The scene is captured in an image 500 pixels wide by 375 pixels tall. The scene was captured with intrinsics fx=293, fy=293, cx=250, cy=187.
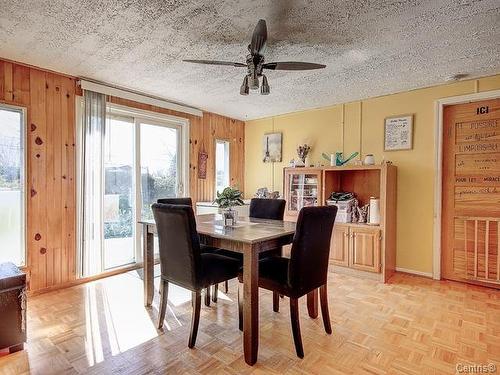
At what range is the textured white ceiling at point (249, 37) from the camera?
191cm

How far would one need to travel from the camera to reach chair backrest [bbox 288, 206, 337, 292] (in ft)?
6.35

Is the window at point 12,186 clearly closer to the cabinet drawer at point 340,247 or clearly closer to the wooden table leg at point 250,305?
the wooden table leg at point 250,305

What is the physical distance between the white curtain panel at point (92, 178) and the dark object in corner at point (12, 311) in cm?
118

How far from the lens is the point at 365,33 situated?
221cm

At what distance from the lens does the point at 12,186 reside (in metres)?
2.84

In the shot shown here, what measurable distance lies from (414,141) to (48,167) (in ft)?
13.7

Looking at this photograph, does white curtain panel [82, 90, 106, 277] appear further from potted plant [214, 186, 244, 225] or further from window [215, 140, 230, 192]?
window [215, 140, 230, 192]

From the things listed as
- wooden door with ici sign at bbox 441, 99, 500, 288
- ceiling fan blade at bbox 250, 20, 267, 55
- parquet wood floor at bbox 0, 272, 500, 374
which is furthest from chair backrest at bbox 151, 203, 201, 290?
wooden door with ici sign at bbox 441, 99, 500, 288

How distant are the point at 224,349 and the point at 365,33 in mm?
→ 2525

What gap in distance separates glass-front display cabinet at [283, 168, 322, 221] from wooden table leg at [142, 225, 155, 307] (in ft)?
7.14

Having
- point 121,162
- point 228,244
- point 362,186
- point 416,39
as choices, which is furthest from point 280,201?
point 121,162

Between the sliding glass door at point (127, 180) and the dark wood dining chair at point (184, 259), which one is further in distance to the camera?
the sliding glass door at point (127, 180)

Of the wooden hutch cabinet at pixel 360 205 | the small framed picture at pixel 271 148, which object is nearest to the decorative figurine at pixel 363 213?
the wooden hutch cabinet at pixel 360 205

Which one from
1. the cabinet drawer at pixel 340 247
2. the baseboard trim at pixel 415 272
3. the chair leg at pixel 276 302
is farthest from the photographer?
the cabinet drawer at pixel 340 247
